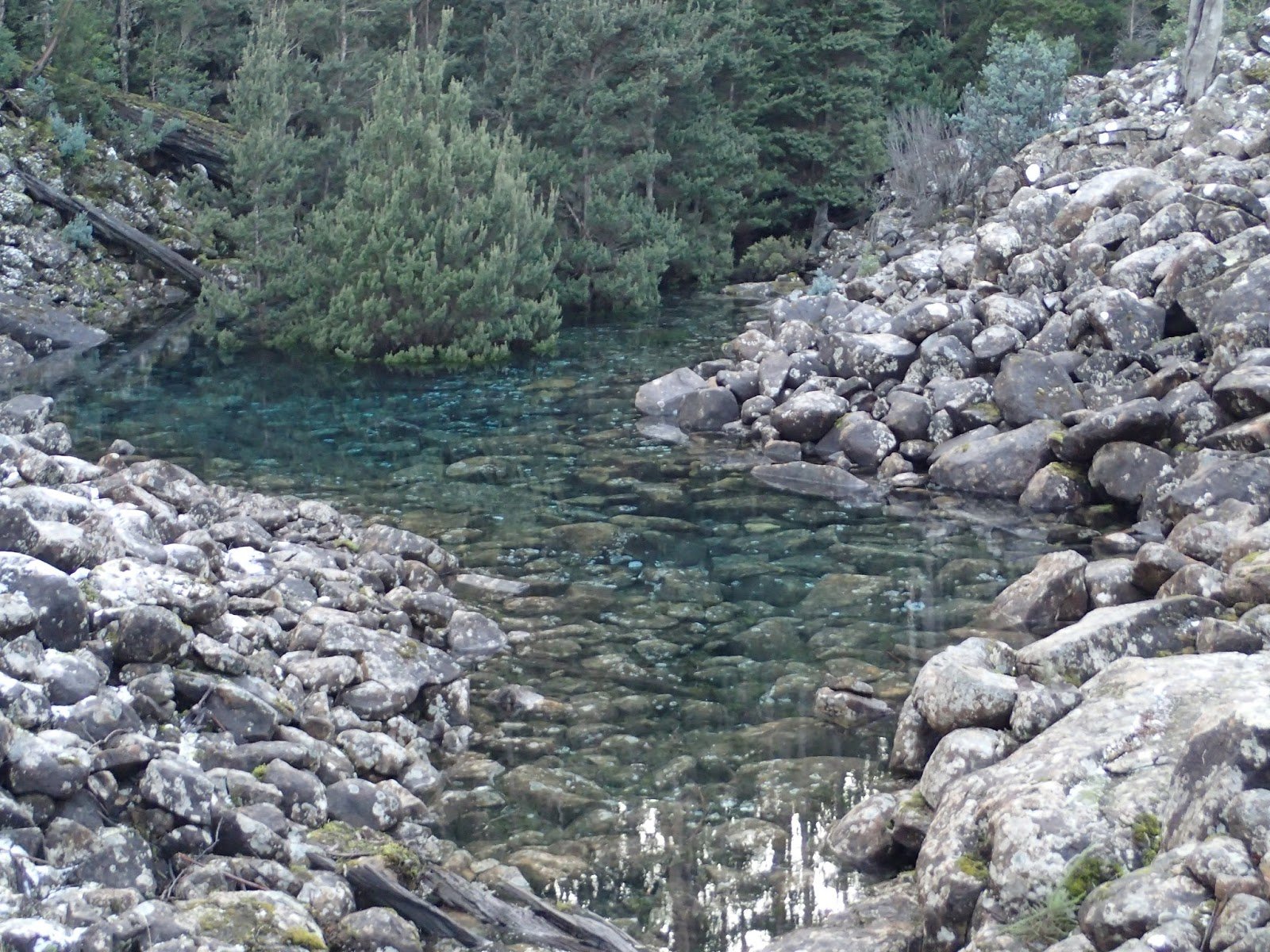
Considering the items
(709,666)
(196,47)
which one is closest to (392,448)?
(709,666)

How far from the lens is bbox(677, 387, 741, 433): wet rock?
14.4m

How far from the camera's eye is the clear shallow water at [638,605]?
18.4 ft

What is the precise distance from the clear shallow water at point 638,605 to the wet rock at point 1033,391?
1550mm

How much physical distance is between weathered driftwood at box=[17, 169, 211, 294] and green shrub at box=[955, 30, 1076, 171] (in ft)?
48.7

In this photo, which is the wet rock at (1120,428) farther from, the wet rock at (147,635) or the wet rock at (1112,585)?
the wet rock at (147,635)

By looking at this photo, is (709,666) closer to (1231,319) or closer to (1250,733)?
(1250,733)

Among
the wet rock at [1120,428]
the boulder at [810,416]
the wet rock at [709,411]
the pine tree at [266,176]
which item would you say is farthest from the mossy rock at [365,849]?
the pine tree at [266,176]

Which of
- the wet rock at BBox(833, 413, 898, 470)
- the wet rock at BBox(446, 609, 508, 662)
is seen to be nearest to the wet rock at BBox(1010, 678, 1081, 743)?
the wet rock at BBox(446, 609, 508, 662)

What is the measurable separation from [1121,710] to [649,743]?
2501 mm

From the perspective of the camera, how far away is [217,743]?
5414 millimetres

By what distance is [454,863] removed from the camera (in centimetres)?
539

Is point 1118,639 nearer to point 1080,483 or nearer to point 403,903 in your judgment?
point 403,903

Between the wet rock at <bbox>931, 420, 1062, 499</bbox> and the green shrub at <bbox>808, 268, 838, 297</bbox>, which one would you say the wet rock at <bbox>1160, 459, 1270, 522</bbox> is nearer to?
the wet rock at <bbox>931, 420, 1062, 499</bbox>

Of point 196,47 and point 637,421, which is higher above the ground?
point 196,47
